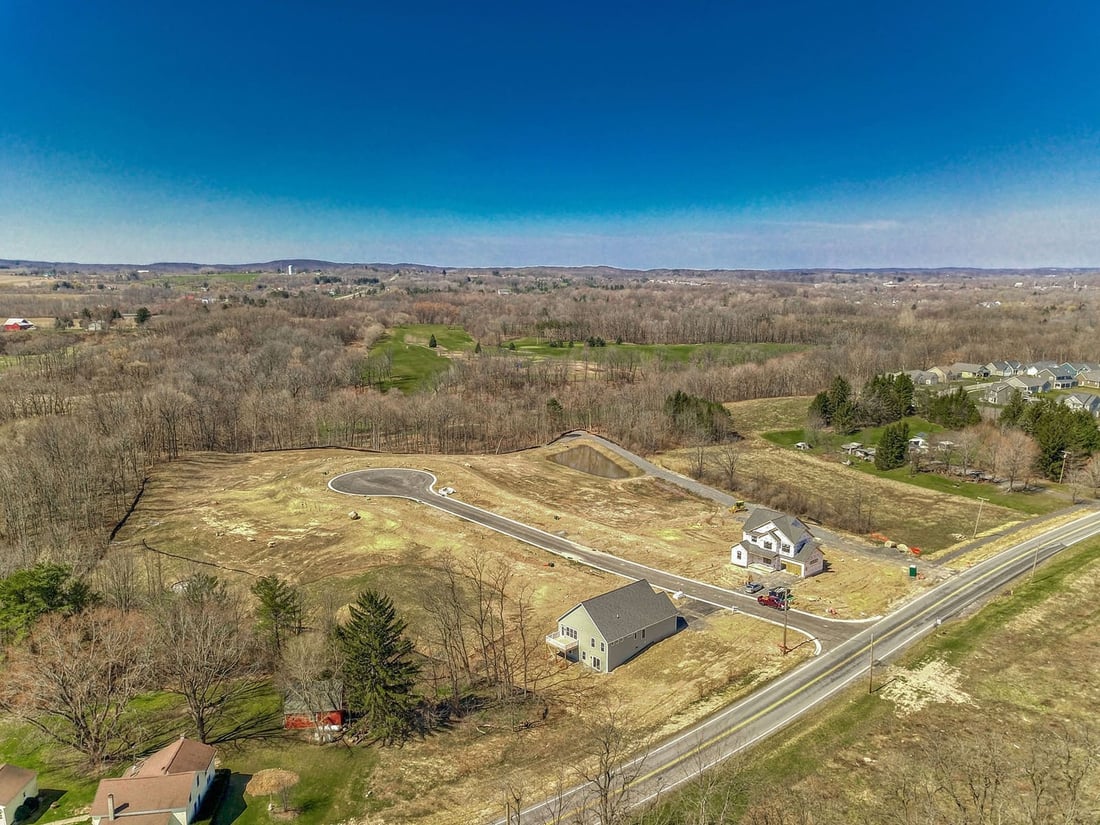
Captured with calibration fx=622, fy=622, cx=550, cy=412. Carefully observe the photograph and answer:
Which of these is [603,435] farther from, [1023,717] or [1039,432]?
[1023,717]

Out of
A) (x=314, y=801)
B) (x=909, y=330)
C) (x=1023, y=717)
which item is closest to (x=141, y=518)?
(x=314, y=801)

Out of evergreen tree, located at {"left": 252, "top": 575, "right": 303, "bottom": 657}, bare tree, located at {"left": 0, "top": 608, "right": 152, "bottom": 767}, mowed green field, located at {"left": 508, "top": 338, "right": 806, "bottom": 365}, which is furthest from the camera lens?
mowed green field, located at {"left": 508, "top": 338, "right": 806, "bottom": 365}

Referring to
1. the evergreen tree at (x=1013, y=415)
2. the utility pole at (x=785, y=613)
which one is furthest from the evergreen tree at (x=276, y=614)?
the evergreen tree at (x=1013, y=415)

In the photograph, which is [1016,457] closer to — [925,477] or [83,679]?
[925,477]

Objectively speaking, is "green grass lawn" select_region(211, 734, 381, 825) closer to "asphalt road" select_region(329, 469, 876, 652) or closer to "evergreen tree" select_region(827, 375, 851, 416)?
"asphalt road" select_region(329, 469, 876, 652)

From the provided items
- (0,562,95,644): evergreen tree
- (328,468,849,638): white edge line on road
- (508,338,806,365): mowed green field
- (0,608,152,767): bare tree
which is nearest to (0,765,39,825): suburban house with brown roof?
(0,608,152,767): bare tree

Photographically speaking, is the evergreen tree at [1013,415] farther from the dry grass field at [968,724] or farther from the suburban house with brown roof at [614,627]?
the suburban house with brown roof at [614,627]
